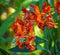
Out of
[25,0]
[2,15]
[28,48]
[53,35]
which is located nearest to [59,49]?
[53,35]

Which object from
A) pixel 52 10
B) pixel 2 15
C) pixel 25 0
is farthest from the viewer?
pixel 2 15

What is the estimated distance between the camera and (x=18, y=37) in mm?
999

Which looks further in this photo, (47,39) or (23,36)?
(47,39)

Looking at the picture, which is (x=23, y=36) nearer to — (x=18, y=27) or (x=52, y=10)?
(x=18, y=27)

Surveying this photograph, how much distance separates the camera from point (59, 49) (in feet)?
3.73

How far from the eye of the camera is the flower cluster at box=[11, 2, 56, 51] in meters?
0.98

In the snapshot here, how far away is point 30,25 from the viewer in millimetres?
979

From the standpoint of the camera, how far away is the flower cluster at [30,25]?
98 cm

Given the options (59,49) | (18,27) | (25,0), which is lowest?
(59,49)

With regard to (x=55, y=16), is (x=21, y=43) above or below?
below

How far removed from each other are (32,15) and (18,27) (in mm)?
82

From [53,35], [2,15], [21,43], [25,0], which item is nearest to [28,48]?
[21,43]

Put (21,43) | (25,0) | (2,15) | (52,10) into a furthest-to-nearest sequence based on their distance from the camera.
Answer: (2,15), (25,0), (52,10), (21,43)

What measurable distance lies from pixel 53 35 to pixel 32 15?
0.20m
